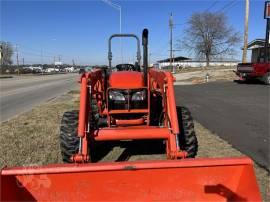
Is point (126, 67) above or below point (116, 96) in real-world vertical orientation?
above

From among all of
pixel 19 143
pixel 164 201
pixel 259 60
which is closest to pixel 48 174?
pixel 164 201

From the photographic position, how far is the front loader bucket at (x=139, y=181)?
12.3ft

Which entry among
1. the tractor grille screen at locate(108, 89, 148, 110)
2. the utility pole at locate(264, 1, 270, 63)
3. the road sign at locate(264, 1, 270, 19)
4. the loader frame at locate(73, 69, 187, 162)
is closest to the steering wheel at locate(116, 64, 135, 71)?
the tractor grille screen at locate(108, 89, 148, 110)

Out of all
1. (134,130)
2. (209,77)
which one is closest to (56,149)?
(134,130)

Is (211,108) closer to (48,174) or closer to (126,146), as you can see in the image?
(126,146)

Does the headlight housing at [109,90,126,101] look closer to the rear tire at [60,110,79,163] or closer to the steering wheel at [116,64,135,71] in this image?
the rear tire at [60,110,79,163]

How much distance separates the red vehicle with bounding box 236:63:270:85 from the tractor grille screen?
19.9 metres

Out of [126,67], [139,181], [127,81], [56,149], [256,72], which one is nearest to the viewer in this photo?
[139,181]

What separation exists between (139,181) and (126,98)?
201cm

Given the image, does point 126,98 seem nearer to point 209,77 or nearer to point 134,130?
point 134,130

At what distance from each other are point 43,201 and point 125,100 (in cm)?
225

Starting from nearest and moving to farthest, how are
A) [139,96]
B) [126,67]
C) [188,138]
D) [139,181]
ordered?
[139,181] < [188,138] < [139,96] < [126,67]

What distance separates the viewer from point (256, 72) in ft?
80.7

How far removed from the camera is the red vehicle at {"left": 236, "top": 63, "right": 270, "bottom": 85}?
24.2m
